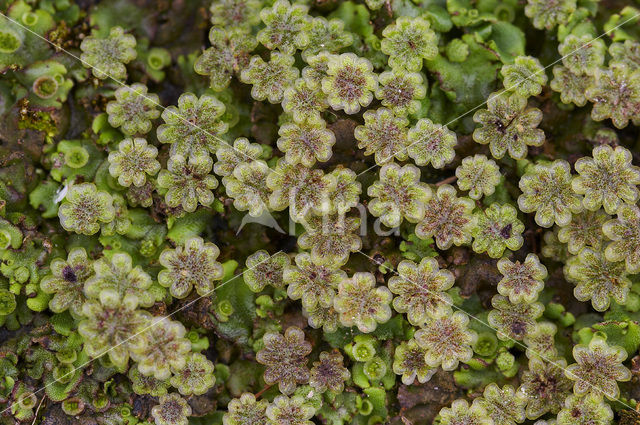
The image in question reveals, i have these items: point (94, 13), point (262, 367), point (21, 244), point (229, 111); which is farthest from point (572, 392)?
point (94, 13)

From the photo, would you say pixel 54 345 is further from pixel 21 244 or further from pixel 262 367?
pixel 262 367

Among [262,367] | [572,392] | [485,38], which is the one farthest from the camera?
[485,38]

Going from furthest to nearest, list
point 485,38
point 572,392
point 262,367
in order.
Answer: point 485,38
point 262,367
point 572,392

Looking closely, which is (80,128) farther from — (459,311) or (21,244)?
(459,311)

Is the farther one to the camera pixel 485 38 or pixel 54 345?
pixel 485 38

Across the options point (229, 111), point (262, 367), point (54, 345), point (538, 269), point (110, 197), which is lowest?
point (262, 367)

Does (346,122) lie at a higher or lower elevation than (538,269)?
higher
